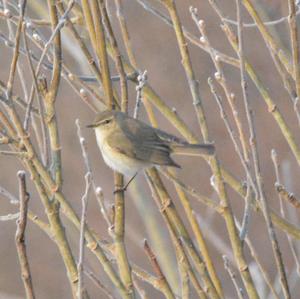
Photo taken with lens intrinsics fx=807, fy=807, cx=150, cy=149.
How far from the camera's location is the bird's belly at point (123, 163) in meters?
3.36

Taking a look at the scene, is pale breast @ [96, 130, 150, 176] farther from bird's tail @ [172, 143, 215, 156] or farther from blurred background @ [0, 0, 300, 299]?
blurred background @ [0, 0, 300, 299]

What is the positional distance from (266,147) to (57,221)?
9.42 meters

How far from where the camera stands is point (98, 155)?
11.4 metres

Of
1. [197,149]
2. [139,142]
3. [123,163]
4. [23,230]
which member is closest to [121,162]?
[123,163]

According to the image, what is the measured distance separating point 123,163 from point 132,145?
0.50ft

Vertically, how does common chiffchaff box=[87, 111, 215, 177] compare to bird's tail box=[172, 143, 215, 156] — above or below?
above

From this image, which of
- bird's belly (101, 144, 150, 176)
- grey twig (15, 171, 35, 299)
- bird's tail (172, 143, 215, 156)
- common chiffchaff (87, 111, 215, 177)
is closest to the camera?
grey twig (15, 171, 35, 299)

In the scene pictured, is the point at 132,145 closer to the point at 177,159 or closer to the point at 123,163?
the point at 123,163

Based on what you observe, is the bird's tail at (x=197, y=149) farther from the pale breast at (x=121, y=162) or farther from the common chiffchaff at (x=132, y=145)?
the pale breast at (x=121, y=162)

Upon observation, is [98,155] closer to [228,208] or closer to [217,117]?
[217,117]

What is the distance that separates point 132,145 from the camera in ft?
11.7

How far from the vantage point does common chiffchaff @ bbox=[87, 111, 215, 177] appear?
322 cm

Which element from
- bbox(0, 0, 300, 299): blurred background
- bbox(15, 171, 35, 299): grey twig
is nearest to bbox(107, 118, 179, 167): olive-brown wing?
bbox(15, 171, 35, 299): grey twig

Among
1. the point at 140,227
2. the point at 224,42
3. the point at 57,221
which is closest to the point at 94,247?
the point at 57,221
